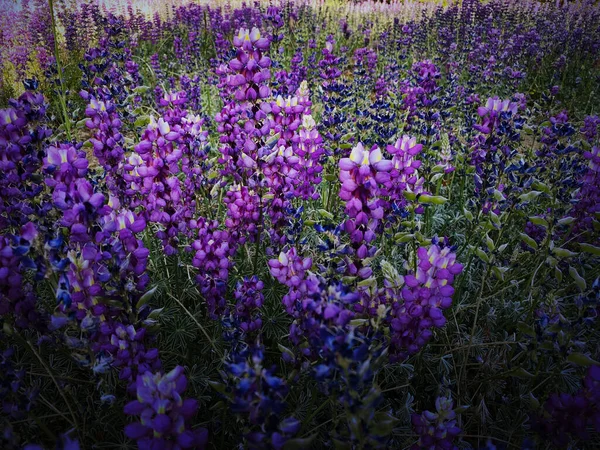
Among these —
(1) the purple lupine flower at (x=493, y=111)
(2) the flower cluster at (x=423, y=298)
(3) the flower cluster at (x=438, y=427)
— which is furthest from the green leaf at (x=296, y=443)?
(1) the purple lupine flower at (x=493, y=111)

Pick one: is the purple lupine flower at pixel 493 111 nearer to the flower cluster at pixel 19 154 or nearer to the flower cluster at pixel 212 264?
the flower cluster at pixel 212 264

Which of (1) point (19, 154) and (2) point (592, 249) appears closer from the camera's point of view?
(1) point (19, 154)

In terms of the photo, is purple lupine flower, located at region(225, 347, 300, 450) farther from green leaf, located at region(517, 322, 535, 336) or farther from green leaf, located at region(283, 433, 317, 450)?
green leaf, located at region(517, 322, 535, 336)

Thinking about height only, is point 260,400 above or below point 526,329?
above

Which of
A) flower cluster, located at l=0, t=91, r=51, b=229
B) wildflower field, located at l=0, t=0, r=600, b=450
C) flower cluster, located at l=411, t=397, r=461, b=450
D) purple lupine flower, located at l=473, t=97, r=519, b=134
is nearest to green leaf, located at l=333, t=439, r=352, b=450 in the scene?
wildflower field, located at l=0, t=0, r=600, b=450

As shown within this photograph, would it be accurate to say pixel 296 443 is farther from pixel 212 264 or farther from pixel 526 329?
pixel 526 329

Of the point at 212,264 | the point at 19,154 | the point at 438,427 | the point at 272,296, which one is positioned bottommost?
the point at 272,296

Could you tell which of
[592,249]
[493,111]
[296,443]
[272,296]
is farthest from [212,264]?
[493,111]

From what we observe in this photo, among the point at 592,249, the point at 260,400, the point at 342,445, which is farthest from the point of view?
the point at 592,249

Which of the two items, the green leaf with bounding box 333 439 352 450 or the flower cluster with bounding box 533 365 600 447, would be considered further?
the flower cluster with bounding box 533 365 600 447

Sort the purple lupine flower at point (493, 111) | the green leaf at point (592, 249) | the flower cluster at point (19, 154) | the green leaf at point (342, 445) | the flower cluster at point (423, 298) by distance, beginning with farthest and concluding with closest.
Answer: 1. the purple lupine flower at point (493, 111)
2. the green leaf at point (592, 249)
3. the flower cluster at point (19, 154)
4. the flower cluster at point (423, 298)
5. the green leaf at point (342, 445)

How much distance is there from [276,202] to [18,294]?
4.32 ft

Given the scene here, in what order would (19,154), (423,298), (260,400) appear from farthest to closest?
(19,154) → (423,298) → (260,400)

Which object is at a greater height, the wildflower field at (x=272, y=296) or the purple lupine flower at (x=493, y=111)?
the purple lupine flower at (x=493, y=111)
